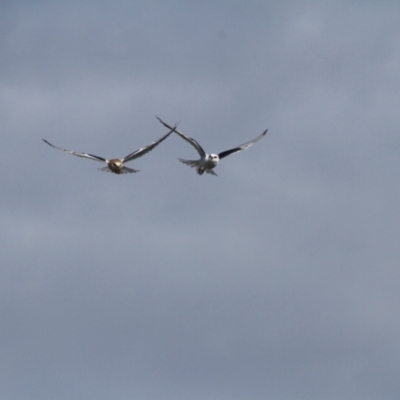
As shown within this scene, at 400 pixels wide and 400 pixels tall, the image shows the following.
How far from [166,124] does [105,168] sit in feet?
22.0

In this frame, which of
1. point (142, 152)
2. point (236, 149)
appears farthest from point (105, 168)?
point (236, 149)

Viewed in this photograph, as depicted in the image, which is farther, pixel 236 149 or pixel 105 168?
pixel 236 149

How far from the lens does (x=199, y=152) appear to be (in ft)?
433

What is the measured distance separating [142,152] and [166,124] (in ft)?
10.6

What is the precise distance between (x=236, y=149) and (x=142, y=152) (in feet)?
43.5

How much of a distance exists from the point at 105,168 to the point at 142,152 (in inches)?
143

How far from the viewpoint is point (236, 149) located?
5512 inches

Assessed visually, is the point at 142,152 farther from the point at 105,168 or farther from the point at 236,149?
the point at 236,149

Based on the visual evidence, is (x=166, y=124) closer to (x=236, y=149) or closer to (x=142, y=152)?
(x=142, y=152)

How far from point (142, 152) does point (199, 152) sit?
5.41m

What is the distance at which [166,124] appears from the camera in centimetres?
12875

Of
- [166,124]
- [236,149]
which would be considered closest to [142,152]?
[166,124]

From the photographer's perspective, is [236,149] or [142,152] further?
[236,149]
